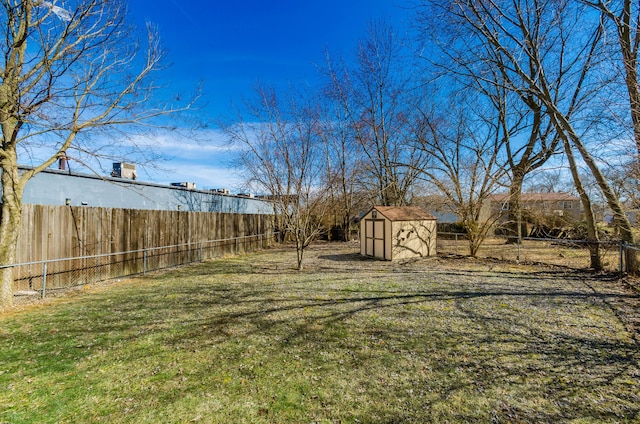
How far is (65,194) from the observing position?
24.2 ft

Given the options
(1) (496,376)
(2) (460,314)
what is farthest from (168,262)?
(1) (496,376)

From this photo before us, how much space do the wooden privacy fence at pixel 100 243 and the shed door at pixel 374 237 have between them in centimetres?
630

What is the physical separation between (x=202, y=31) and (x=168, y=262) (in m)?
7.35

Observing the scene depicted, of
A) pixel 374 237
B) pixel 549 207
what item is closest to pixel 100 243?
pixel 374 237

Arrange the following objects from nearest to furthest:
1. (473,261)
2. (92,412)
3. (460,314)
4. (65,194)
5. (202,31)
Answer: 1. (92,412)
2. (460,314)
3. (65,194)
4. (202,31)
5. (473,261)

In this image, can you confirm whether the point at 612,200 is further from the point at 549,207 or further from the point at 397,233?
the point at 549,207

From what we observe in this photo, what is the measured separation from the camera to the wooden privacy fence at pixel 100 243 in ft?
18.9

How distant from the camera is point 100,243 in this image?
709cm

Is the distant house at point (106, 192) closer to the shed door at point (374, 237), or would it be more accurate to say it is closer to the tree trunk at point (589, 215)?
the shed door at point (374, 237)

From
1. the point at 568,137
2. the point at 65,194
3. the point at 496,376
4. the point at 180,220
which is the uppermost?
the point at 568,137

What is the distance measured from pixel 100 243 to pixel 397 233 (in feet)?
30.5

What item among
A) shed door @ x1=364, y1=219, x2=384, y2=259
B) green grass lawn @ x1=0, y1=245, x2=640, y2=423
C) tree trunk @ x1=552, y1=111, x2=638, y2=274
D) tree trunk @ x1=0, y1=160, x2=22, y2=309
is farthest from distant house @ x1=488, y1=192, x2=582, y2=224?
tree trunk @ x1=0, y1=160, x2=22, y2=309

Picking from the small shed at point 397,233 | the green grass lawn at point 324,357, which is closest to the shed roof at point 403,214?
the small shed at point 397,233

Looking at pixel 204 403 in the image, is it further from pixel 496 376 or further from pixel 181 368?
pixel 496 376
